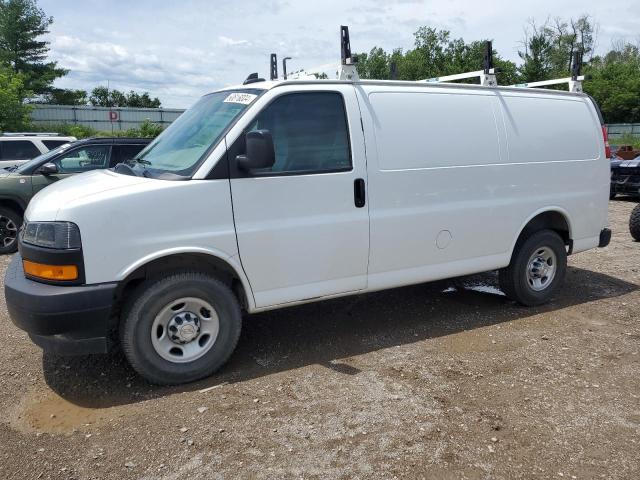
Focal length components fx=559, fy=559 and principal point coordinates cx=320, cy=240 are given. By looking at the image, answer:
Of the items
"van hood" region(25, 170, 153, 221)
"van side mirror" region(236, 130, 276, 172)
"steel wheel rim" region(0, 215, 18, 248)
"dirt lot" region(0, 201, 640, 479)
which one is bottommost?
"dirt lot" region(0, 201, 640, 479)

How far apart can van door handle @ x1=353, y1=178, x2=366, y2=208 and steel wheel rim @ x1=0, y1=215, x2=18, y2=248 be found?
6.84 meters

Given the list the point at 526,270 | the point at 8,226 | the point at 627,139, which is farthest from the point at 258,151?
the point at 627,139

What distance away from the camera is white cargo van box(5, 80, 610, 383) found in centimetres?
365

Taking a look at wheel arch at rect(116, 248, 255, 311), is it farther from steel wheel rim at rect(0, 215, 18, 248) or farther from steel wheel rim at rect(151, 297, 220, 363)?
steel wheel rim at rect(0, 215, 18, 248)

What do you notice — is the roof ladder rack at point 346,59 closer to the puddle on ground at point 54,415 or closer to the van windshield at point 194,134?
the van windshield at point 194,134

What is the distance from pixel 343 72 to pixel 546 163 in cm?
237

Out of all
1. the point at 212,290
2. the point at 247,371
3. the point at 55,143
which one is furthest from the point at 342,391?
the point at 55,143

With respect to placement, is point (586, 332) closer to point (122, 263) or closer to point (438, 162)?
point (438, 162)

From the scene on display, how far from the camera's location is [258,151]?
3.82 meters

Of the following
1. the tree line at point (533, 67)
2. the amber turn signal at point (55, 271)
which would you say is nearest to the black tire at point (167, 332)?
the amber turn signal at point (55, 271)

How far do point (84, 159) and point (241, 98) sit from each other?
19.4 ft

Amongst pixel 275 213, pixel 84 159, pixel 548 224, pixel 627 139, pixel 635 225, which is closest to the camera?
pixel 275 213

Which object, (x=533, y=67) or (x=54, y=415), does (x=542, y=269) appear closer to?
(x=54, y=415)

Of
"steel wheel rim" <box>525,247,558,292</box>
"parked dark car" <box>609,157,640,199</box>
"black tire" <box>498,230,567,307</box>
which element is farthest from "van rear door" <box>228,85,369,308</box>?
"parked dark car" <box>609,157,640,199</box>
